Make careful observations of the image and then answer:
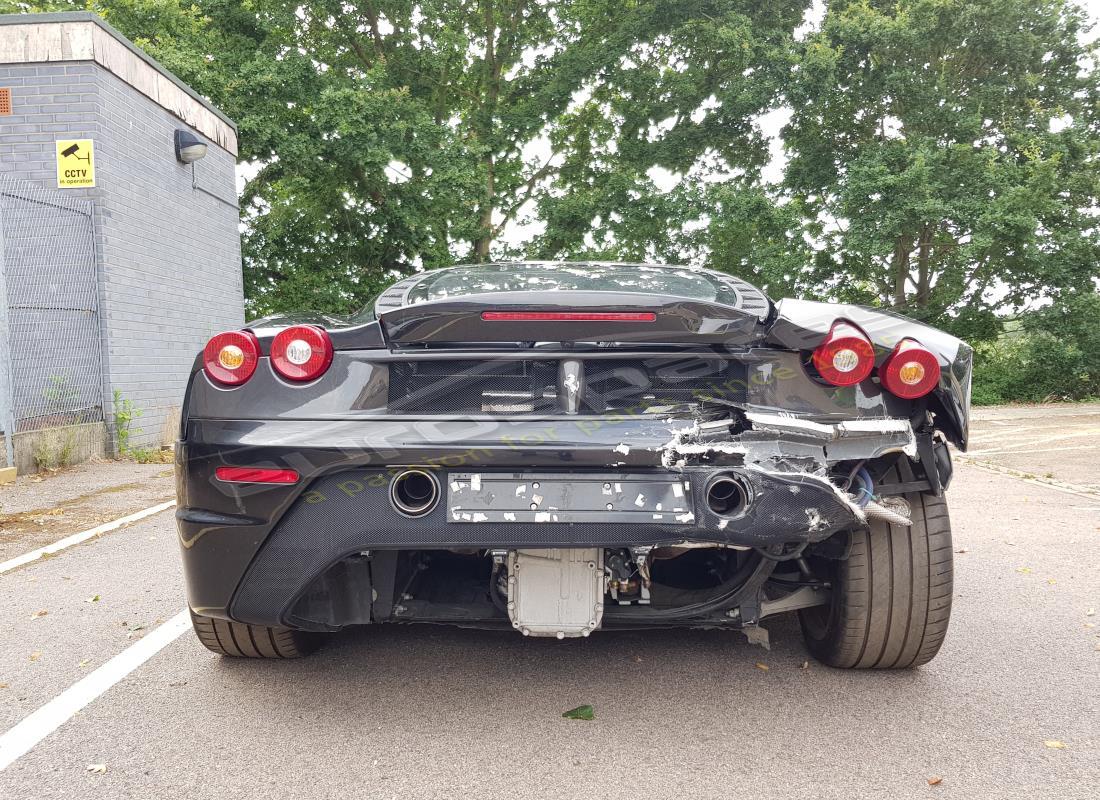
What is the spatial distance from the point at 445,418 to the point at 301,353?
449mm

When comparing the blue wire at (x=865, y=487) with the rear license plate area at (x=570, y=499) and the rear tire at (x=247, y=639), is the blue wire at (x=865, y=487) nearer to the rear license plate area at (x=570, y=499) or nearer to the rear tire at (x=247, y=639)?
the rear license plate area at (x=570, y=499)

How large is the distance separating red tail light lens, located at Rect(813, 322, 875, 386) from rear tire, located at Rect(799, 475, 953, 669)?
0.50 metres

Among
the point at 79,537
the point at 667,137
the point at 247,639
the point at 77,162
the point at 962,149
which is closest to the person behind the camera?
the point at 247,639

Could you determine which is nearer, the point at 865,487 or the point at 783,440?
the point at 783,440

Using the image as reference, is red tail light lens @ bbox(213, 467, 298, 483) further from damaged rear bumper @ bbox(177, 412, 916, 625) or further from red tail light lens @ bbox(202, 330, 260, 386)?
red tail light lens @ bbox(202, 330, 260, 386)

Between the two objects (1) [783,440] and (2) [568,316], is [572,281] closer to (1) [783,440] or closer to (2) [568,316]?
(2) [568,316]

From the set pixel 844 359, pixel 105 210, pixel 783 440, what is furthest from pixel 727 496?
pixel 105 210

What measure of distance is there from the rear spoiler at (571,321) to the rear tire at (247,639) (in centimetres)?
118

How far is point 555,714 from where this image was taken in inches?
97.0

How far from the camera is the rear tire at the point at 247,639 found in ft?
8.95

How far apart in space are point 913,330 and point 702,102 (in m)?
22.1

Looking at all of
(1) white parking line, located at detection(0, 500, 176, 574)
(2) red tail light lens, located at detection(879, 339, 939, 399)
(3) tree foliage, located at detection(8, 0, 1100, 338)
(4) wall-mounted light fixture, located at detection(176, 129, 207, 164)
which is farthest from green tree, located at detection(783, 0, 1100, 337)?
(2) red tail light lens, located at detection(879, 339, 939, 399)

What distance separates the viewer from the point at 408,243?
68.8ft

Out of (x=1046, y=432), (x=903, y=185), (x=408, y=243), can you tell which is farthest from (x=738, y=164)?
(x=1046, y=432)
